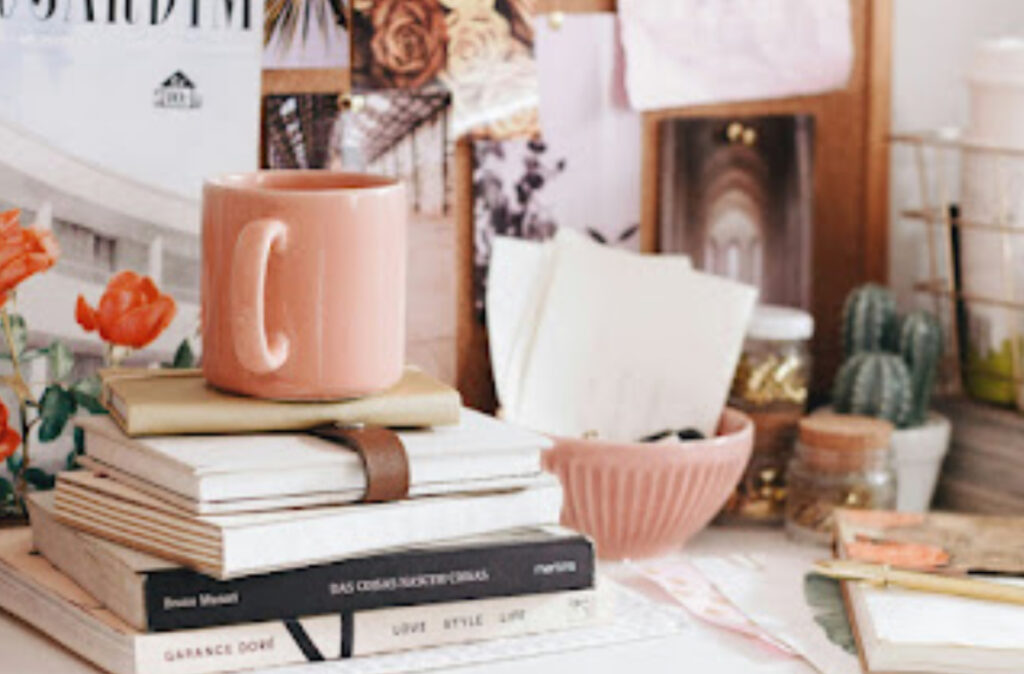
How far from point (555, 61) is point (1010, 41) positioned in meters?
0.33

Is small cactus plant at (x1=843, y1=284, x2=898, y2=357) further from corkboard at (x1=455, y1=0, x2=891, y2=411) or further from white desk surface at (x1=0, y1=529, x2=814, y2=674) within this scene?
white desk surface at (x1=0, y1=529, x2=814, y2=674)

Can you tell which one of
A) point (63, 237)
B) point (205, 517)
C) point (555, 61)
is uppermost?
point (555, 61)

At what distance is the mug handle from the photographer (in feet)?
3.10

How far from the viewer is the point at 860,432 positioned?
1.25m

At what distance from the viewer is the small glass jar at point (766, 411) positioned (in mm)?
1307

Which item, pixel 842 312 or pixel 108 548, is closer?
pixel 108 548

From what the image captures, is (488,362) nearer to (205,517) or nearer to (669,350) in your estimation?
(669,350)

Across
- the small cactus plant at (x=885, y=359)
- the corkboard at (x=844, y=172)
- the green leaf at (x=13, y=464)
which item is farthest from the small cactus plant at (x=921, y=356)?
the green leaf at (x=13, y=464)

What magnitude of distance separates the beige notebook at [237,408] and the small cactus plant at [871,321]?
454mm


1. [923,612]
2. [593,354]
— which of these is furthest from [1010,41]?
[923,612]

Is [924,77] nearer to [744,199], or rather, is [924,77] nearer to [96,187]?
[744,199]

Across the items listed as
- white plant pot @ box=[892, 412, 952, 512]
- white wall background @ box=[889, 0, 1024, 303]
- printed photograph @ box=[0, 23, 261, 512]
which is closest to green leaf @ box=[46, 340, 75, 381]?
printed photograph @ box=[0, 23, 261, 512]

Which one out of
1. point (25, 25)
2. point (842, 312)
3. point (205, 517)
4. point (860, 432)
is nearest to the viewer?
point (205, 517)

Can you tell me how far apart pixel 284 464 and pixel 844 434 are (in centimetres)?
48
